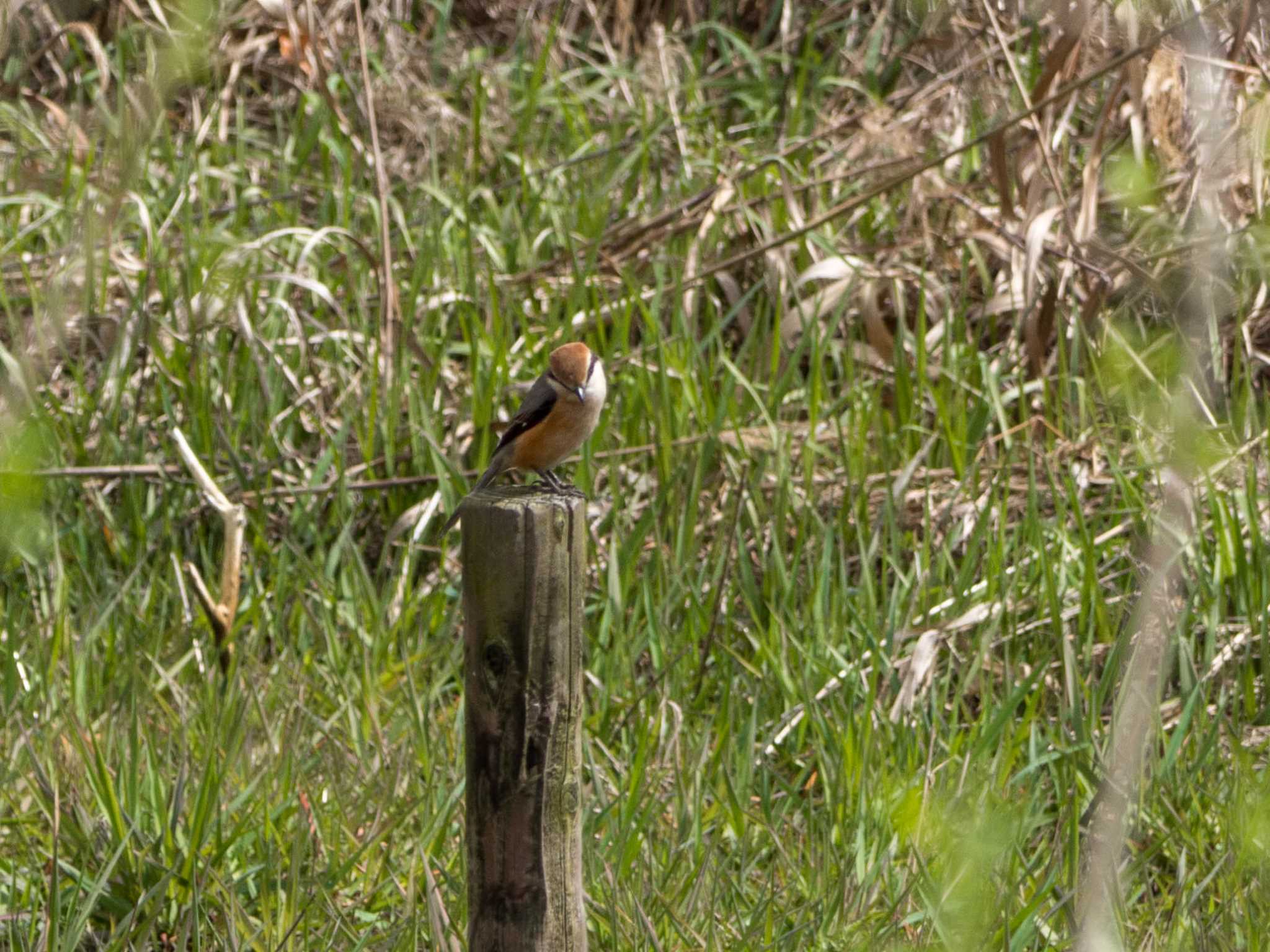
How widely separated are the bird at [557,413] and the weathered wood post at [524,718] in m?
0.90

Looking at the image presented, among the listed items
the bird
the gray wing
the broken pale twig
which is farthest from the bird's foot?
the broken pale twig

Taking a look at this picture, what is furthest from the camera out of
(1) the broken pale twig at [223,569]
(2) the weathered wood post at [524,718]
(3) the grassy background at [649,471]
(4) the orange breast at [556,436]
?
(1) the broken pale twig at [223,569]

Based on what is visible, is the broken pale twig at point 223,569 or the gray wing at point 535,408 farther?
the broken pale twig at point 223,569

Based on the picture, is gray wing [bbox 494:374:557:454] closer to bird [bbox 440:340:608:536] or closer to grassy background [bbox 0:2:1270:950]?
bird [bbox 440:340:608:536]

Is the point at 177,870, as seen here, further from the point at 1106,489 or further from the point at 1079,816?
the point at 1106,489

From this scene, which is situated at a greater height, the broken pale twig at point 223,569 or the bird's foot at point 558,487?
the bird's foot at point 558,487

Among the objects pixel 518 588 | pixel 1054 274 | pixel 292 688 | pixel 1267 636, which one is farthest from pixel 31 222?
pixel 1267 636

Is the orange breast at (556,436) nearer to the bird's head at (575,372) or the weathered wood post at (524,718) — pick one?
the bird's head at (575,372)

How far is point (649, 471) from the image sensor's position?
5082 millimetres

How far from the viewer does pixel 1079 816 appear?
130 inches

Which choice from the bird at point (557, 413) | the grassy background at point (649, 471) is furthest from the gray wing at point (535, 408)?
the grassy background at point (649, 471)

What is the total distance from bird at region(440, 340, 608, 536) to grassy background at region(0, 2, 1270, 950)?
538 mm

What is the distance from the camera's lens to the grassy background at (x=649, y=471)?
3.05 meters

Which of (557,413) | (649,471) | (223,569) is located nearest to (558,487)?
(557,413)
